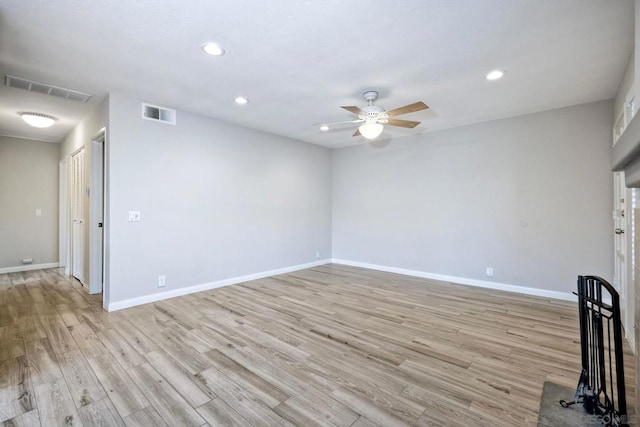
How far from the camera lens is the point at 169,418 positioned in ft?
5.76

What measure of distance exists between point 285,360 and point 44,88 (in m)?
4.04

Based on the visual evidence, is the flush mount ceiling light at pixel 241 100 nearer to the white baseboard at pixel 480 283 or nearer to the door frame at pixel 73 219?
the door frame at pixel 73 219

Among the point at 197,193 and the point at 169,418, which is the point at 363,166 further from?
the point at 169,418

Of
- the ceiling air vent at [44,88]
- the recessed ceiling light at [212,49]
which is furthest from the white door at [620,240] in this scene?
the ceiling air vent at [44,88]

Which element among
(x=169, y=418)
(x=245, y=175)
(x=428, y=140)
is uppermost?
(x=428, y=140)

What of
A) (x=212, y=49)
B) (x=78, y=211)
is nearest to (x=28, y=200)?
(x=78, y=211)

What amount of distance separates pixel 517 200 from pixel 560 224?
61 cm

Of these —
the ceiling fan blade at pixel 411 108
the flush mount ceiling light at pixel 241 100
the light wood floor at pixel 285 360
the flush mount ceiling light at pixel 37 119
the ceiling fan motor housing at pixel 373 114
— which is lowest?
the light wood floor at pixel 285 360

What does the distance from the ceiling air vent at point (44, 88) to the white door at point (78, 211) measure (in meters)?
1.33

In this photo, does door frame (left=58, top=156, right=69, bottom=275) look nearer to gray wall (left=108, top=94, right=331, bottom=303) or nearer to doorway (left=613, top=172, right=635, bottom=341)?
gray wall (left=108, top=94, right=331, bottom=303)

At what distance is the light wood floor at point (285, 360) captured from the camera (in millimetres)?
1824

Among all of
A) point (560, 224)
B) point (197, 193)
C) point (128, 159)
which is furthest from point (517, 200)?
point (128, 159)

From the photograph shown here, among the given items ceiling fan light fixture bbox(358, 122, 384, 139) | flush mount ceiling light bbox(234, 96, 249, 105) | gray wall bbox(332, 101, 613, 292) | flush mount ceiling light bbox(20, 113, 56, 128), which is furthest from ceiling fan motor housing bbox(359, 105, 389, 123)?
flush mount ceiling light bbox(20, 113, 56, 128)

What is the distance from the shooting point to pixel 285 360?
243 centimetres
